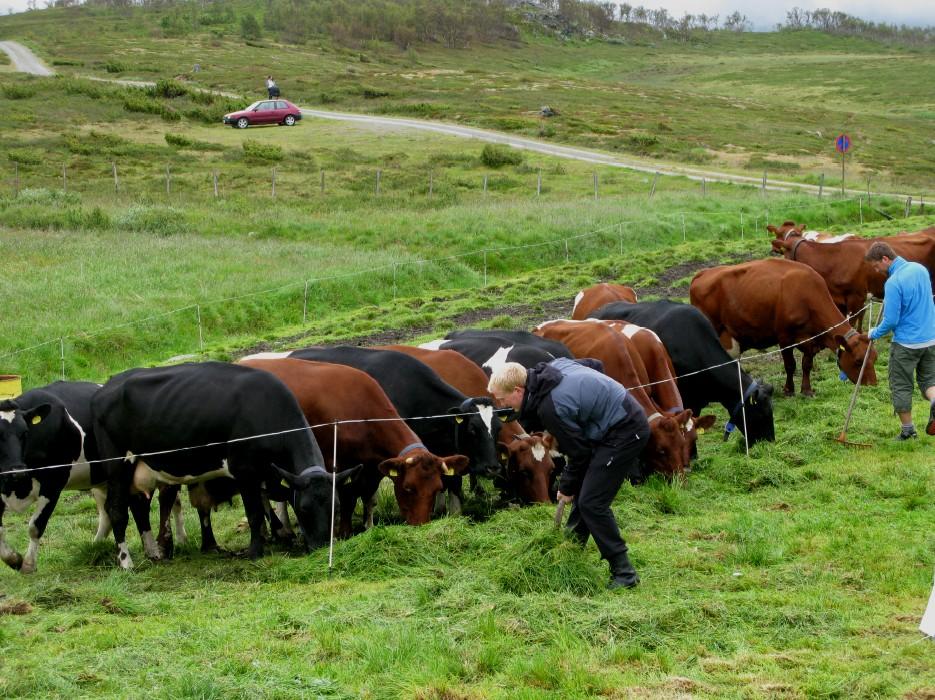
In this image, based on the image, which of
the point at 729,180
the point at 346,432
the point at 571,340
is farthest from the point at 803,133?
the point at 346,432

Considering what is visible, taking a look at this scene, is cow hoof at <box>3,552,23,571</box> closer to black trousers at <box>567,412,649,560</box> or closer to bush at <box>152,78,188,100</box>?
black trousers at <box>567,412,649,560</box>

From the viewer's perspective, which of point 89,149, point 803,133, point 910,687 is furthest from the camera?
point 803,133

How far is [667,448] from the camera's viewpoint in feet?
38.8

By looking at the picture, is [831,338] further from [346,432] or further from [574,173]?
[574,173]

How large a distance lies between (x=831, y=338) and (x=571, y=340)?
14.7 feet

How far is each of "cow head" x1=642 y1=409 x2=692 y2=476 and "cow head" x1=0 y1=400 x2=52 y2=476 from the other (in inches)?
269

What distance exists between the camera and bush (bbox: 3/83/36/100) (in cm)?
6706

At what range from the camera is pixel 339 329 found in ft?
72.8

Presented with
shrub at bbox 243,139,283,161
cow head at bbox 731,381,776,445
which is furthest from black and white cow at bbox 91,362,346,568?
shrub at bbox 243,139,283,161

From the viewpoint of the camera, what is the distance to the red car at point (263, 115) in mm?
63219

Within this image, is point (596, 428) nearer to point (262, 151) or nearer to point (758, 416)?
point (758, 416)

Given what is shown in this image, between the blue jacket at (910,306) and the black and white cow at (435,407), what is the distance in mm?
4943

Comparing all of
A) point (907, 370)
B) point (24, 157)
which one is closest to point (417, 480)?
point (907, 370)

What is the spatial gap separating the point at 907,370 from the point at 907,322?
61 cm
